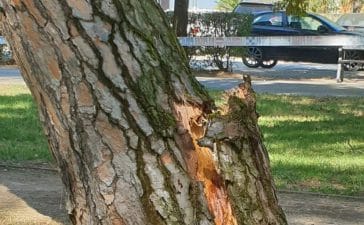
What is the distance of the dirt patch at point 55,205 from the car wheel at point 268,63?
19413mm

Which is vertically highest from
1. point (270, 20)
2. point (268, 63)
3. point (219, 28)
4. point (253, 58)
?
point (270, 20)

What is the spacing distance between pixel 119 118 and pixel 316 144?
7002 millimetres

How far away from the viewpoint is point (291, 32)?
81.1 feet

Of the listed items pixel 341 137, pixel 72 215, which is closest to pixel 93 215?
pixel 72 215

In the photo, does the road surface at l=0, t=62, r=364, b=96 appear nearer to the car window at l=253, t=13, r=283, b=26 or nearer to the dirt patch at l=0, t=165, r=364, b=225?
the car window at l=253, t=13, r=283, b=26

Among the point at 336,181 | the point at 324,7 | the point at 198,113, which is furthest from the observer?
the point at 324,7

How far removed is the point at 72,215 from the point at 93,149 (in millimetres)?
253

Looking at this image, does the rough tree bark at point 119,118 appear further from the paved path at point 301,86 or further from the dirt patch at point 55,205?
the paved path at point 301,86

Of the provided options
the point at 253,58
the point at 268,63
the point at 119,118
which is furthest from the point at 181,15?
the point at 119,118

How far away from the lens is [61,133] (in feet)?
7.42

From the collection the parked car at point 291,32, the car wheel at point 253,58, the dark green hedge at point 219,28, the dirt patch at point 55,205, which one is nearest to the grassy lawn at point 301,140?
the dirt patch at point 55,205

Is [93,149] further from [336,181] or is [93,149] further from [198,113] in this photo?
[336,181]

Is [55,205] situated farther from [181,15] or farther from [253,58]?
[253,58]

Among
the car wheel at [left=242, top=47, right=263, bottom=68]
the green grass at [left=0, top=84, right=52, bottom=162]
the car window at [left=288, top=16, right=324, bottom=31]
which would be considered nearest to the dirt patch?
the green grass at [left=0, top=84, right=52, bottom=162]
